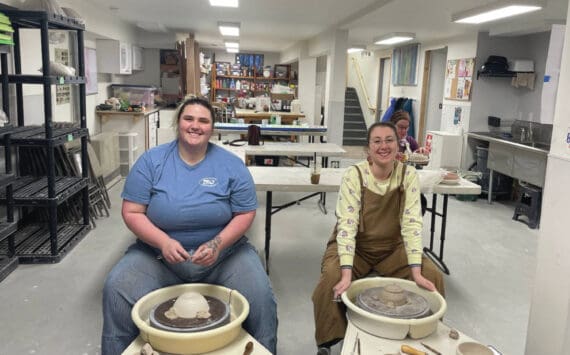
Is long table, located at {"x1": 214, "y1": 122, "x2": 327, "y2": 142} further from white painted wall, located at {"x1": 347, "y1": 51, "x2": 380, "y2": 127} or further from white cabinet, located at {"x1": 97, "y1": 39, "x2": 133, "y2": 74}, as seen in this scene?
white painted wall, located at {"x1": 347, "y1": 51, "x2": 380, "y2": 127}

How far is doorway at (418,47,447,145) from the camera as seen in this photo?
9.42 meters

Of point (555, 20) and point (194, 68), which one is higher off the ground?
point (555, 20)

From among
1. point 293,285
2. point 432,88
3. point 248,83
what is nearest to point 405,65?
point 432,88

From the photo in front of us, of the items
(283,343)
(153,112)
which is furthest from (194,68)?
(283,343)

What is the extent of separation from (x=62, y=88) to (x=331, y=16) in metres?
3.76

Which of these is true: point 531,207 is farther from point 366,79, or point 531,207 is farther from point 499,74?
point 366,79

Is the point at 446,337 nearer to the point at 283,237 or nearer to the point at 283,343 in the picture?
the point at 283,343

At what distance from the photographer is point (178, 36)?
1027cm

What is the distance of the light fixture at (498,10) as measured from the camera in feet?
14.1

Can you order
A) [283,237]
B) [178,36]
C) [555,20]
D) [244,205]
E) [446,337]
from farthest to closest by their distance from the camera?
[178,36], [555,20], [283,237], [244,205], [446,337]

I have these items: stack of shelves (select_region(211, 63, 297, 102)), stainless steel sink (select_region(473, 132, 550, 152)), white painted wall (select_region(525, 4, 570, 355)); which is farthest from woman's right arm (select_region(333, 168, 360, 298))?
stack of shelves (select_region(211, 63, 297, 102))

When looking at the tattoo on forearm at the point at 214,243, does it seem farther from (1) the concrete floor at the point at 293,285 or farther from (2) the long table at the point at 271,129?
(2) the long table at the point at 271,129

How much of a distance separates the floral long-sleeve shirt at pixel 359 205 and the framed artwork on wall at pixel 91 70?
5561 mm

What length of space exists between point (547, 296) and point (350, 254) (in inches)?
33.4
